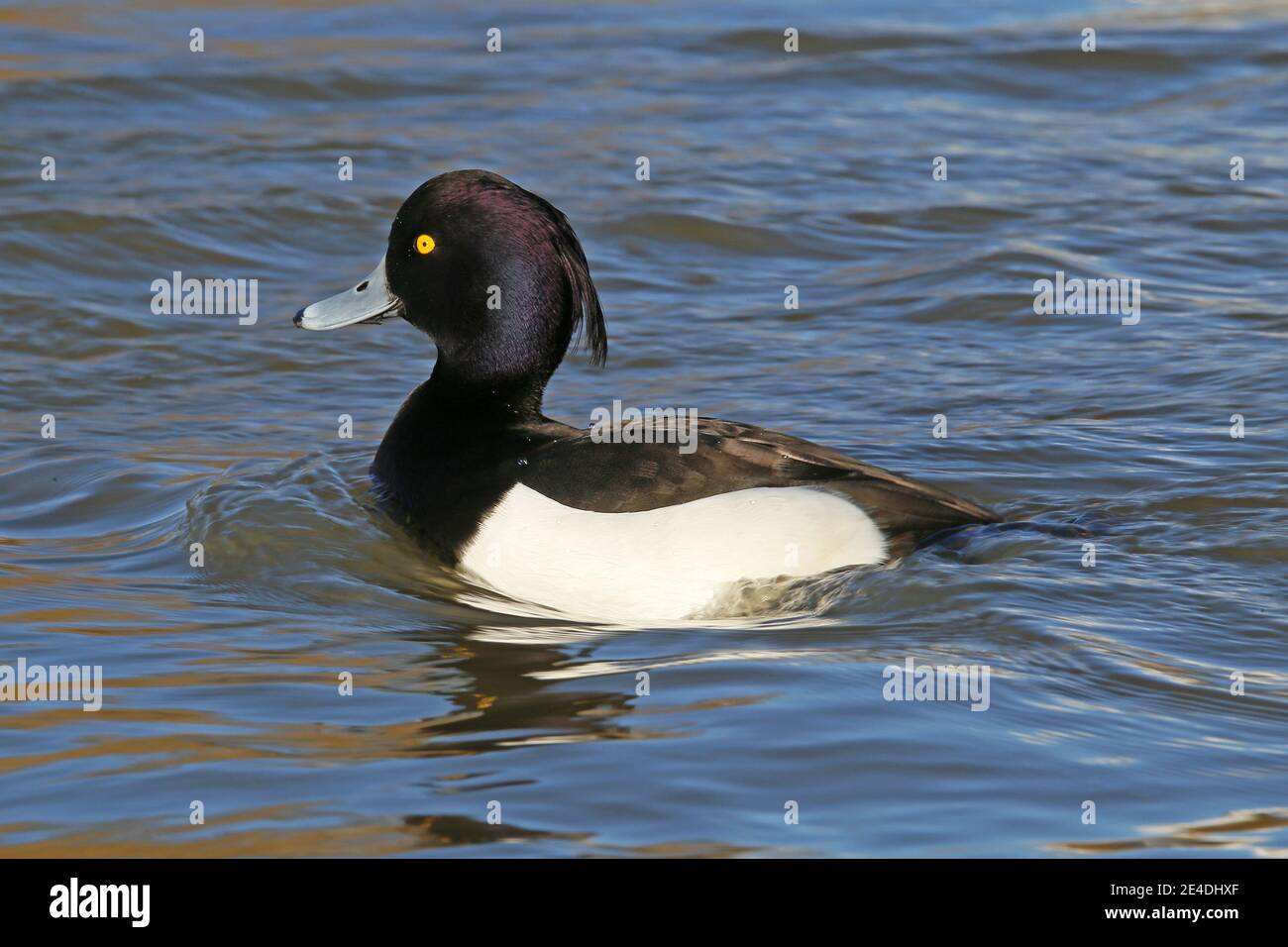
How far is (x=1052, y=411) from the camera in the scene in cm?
764

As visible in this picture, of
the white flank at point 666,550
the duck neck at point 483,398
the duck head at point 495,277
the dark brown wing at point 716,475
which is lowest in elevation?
the white flank at point 666,550

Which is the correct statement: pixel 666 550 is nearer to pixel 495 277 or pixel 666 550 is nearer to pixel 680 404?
pixel 495 277

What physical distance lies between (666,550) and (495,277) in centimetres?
125

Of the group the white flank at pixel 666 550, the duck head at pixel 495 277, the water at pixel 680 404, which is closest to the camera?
the water at pixel 680 404

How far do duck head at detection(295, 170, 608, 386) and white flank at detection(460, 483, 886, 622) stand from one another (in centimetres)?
77

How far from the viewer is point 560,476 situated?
552 cm

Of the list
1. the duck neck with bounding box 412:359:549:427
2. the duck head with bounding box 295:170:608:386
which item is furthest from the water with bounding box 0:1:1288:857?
the duck head with bounding box 295:170:608:386

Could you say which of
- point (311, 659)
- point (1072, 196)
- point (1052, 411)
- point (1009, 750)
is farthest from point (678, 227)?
point (1009, 750)

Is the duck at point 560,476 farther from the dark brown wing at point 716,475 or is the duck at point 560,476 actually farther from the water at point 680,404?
the water at point 680,404

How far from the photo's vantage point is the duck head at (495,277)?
608cm

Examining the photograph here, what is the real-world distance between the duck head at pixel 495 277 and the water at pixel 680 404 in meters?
0.72

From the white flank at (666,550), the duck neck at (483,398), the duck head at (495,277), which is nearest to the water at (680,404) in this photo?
the white flank at (666,550)

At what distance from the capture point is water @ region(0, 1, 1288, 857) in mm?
4293

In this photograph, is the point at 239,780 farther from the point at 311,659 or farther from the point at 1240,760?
the point at 1240,760
